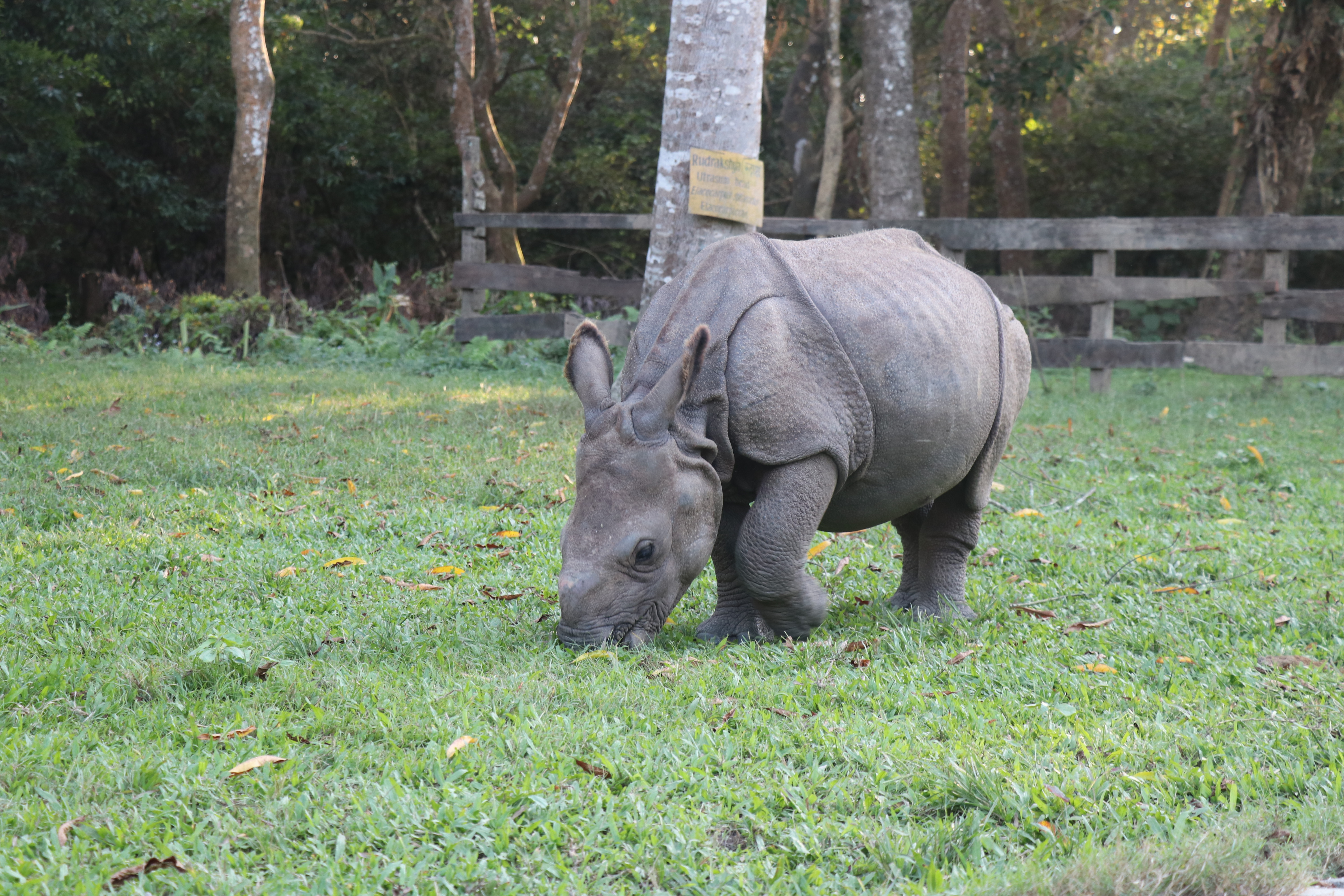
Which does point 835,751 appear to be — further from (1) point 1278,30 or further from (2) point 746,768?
(1) point 1278,30

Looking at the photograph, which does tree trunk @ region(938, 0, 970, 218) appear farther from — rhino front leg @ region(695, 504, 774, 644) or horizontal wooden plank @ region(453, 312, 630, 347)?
rhino front leg @ region(695, 504, 774, 644)

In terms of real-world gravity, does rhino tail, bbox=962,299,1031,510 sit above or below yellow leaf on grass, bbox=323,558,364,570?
above

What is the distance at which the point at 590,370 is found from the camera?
14.0 ft

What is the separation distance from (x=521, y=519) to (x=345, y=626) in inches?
74.5

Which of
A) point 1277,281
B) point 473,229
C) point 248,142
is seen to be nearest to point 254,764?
point 473,229

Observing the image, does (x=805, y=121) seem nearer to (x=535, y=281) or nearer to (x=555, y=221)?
(x=555, y=221)

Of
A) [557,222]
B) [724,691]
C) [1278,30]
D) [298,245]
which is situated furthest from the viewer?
[298,245]

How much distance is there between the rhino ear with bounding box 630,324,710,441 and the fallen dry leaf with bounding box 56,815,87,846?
6.51 feet

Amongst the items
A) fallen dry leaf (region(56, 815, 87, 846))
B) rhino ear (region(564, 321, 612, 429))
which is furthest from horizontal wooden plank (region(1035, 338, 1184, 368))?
fallen dry leaf (region(56, 815, 87, 846))

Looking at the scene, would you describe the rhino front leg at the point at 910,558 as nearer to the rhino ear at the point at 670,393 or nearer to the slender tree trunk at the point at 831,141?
the rhino ear at the point at 670,393

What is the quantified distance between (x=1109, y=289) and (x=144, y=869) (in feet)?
36.5

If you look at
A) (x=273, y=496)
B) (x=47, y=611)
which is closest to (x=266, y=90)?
(x=273, y=496)

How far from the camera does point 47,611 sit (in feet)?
14.9

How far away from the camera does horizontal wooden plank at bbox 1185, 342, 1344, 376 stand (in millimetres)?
11867
